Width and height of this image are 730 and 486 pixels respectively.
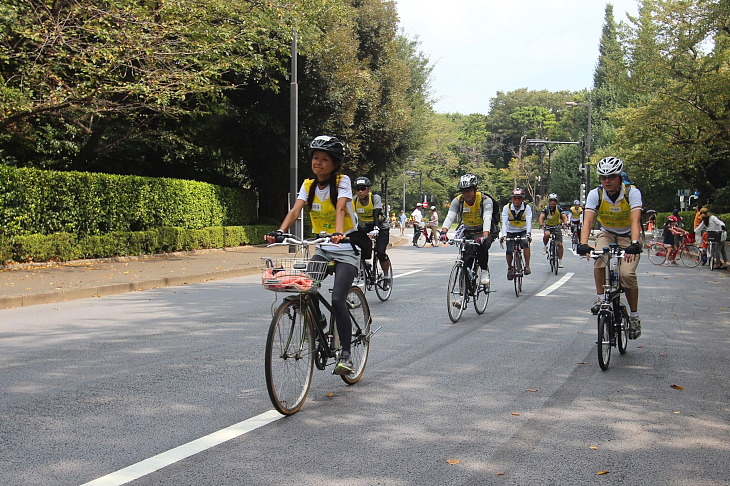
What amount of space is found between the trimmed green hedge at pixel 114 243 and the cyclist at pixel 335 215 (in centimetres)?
1217

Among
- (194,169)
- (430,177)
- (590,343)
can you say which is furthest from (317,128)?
(430,177)

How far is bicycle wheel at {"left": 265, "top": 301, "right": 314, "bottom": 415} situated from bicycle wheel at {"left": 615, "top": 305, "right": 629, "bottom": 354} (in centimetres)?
345

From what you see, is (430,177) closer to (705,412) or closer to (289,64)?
(289,64)

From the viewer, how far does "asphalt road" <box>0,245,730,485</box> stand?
4305 mm

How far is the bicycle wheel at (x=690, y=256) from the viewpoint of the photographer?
23.1 metres

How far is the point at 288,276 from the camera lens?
17.4ft

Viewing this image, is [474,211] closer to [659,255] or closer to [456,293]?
[456,293]

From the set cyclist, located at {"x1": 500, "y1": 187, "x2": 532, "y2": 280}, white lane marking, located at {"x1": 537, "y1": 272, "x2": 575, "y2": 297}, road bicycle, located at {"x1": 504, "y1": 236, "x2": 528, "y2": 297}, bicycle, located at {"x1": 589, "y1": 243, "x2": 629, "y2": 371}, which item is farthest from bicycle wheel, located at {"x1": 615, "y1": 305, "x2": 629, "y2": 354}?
cyclist, located at {"x1": 500, "y1": 187, "x2": 532, "y2": 280}

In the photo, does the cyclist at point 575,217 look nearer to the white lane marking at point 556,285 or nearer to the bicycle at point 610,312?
the white lane marking at point 556,285

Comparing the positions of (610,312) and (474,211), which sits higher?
(474,211)

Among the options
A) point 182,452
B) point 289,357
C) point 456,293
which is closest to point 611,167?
point 456,293

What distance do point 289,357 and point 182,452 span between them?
111 cm

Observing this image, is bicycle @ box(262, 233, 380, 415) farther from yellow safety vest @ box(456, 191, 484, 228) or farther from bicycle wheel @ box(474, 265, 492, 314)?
yellow safety vest @ box(456, 191, 484, 228)

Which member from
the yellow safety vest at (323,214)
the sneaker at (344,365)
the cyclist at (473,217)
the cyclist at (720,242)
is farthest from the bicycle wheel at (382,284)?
the cyclist at (720,242)
